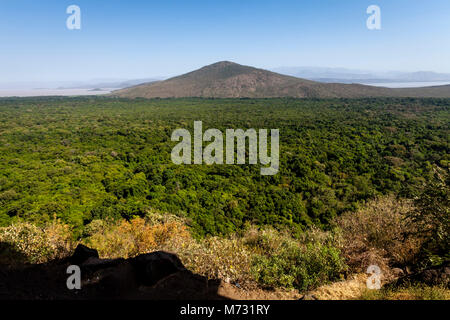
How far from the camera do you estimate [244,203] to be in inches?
999

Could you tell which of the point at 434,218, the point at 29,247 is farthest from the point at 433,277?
the point at 29,247

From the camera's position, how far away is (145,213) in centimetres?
1961

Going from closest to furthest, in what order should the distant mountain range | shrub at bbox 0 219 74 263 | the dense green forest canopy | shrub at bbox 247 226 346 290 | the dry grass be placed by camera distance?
the dry grass
shrub at bbox 247 226 346 290
shrub at bbox 0 219 74 263
the dense green forest canopy
the distant mountain range

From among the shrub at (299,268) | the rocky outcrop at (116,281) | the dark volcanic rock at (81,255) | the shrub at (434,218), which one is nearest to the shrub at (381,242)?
the shrub at (434,218)

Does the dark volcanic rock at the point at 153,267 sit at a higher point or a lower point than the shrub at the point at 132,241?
higher

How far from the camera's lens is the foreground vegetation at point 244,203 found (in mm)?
8883

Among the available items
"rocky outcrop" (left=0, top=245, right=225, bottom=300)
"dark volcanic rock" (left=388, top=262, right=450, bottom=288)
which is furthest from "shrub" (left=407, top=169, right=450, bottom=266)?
"rocky outcrop" (left=0, top=245, right=225, bottom=300)

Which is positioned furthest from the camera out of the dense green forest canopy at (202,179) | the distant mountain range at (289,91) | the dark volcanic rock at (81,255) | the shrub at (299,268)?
the distant mountain range at (289,91)

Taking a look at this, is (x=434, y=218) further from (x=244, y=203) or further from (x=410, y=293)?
(x=244, y=203)

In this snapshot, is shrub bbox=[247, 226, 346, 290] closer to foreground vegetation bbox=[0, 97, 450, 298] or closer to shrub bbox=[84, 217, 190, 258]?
foreground vegetation bbox=[0, 97, 450, 298]

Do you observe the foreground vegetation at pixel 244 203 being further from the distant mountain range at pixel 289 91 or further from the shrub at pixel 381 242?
the distant mountain range at pixel 289 91

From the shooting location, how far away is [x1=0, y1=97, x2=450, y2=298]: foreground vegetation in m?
8.88
